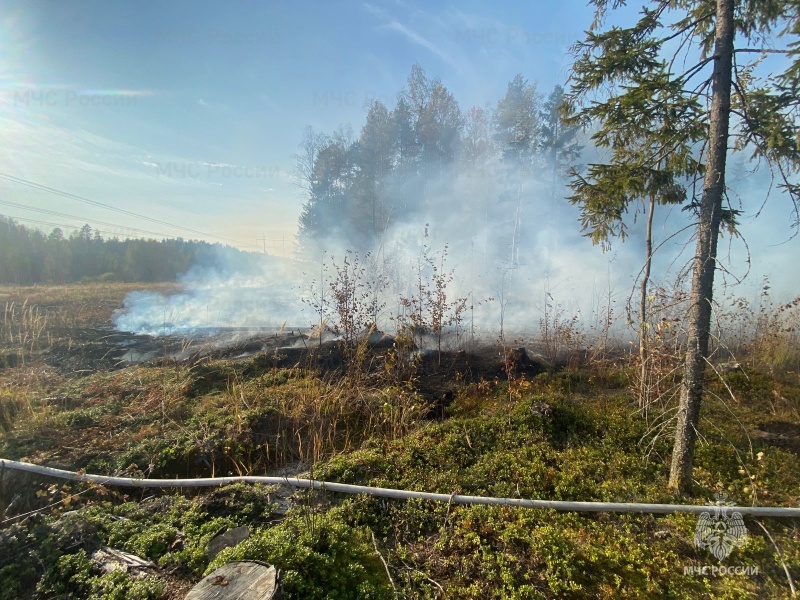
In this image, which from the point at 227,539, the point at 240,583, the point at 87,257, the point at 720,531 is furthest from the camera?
the point at 87,257

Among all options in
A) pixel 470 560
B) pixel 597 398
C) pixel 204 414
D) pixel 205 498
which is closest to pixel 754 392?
pixel 597 398

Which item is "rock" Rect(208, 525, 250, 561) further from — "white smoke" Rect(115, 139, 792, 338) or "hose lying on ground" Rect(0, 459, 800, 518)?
"white smoke" Rect(115, 139, 792, 338)

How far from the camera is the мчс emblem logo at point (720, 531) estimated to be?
8.72 ft

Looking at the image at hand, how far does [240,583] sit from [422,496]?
1.65 meters

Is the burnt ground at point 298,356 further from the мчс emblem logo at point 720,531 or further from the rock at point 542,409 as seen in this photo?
the мчс emblem logo at point 720,531

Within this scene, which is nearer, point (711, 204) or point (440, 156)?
point (711, 204)

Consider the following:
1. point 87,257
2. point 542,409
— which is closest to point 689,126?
point 542,409

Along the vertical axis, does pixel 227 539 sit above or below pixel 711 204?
below

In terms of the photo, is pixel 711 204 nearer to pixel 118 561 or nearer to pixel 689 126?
pixel 689 126

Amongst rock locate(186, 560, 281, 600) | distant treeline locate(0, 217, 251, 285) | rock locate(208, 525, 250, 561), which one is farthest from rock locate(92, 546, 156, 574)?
distant treeline locate(0, 217, 251, 285)

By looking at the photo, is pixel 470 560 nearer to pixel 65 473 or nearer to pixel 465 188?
pixel 65 473

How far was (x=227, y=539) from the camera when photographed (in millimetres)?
2604

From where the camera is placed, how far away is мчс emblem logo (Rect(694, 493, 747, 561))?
8.72ft

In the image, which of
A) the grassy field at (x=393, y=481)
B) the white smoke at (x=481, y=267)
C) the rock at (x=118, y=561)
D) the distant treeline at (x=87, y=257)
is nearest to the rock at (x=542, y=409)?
the grassy field at (x=393, y=481)
